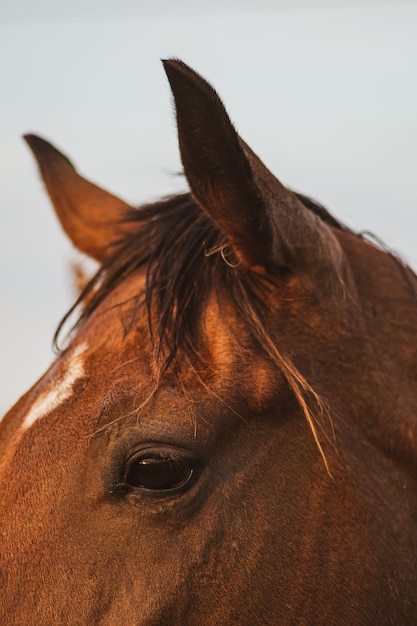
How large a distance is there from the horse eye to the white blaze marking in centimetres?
33

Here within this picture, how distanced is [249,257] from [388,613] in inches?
41.0

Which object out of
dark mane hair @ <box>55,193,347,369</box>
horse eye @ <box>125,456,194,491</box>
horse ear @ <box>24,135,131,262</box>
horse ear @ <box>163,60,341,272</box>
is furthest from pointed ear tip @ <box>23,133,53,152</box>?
horse eye @ <box>125,456,194,491</box>

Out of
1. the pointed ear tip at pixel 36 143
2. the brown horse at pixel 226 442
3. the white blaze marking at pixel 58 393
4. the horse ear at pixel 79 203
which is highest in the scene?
the pointed ear tip at pixel 36 143

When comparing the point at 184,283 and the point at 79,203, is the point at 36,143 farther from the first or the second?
the point at 184,283

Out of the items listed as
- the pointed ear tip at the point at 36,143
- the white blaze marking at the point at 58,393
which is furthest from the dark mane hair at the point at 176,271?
the pointed ear tip at the point at 36,143

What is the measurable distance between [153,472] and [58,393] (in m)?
0.42

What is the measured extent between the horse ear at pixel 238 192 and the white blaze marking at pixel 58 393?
58 centimetres

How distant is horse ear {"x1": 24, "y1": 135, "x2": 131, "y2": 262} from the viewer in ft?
11.3

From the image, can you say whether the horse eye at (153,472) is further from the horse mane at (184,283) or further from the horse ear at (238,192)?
the horse ear at (238,192)

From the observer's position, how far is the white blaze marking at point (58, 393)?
89.7 inches

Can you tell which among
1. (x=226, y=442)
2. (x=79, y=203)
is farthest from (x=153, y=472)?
(x=79, y=203)

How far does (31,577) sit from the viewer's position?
2.00 meters

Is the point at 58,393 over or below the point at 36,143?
below

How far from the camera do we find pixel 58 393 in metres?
2.31
